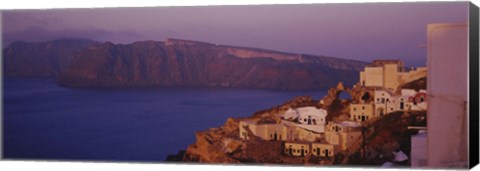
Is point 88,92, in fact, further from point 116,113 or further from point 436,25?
point 436,25

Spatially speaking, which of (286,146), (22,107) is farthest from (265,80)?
(22,107)

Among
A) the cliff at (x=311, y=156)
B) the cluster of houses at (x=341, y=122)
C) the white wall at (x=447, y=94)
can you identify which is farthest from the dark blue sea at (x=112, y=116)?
the white wall at (x=447, y=94)

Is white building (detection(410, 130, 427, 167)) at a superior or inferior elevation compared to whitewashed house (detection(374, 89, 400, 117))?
inferior

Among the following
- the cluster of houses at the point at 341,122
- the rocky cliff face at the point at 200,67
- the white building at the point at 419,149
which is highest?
the rocky cliff face at the point at 200,67

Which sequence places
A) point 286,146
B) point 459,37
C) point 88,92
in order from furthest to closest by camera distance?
point 88,92 → point 286,146 → point 459,37

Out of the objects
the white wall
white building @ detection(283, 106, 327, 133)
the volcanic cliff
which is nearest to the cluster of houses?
white building @ detection(283, 106, 327, 133)

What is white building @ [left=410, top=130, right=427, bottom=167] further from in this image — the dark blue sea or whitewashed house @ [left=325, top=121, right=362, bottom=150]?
the dark blue sea

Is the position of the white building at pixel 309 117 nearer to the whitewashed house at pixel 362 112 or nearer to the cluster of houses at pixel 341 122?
the cluster of houses at pixel 341 122
